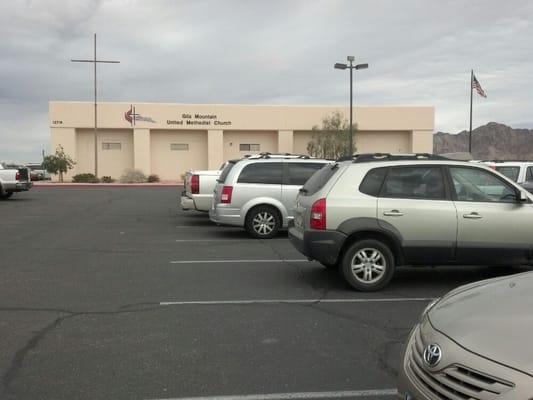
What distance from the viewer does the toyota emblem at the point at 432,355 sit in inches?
112

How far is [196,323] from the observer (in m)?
5.88

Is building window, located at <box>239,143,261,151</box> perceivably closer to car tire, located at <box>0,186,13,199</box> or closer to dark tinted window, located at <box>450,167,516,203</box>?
car tire, located at <box>0,186,13,199</box>

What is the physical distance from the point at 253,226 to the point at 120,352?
25.1 ft

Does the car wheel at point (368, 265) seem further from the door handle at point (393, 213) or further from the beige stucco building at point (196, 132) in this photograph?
the beige stucco building at point (196, 132)

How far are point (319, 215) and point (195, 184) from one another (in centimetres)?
814

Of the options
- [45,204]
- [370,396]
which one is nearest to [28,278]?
[370,396]

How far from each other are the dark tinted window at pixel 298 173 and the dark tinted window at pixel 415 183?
532 centimetres

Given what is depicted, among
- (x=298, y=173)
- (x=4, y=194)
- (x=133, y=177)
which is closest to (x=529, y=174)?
(x=298, y=173)

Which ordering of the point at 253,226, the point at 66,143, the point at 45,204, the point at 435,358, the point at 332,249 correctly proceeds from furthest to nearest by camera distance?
1. the point at 66,143
2. the point at 45,204
3. the point at 253,226
4. the point at 332,249
5. the point at 435,358

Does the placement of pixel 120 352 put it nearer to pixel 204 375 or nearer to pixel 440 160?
pixel 204 375

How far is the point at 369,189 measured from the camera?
7.40 m

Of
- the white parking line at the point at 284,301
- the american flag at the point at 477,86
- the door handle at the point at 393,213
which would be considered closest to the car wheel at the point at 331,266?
the white parking line at the point at 284,301

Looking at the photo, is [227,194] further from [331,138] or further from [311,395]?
[331,138]

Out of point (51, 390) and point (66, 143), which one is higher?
point (66, 143)
